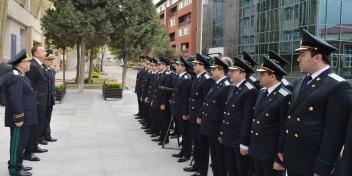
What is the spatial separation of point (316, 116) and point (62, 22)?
59.2 ft

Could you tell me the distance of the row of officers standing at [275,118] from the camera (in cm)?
337

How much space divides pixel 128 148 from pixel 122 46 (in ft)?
47.8

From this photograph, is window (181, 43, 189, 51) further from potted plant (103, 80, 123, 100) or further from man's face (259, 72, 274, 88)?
man's face (259, 72, 274, 88)

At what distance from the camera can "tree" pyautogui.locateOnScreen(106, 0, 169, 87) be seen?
2106 cm

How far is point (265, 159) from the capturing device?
14.2 ft

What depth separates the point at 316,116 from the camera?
356cm

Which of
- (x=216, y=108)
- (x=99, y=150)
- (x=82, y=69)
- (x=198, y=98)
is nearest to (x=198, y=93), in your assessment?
(x=198, y=98)

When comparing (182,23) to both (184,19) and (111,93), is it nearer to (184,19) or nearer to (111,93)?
(184,19)

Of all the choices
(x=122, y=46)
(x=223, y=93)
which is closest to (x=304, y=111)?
(x=223, y=93)

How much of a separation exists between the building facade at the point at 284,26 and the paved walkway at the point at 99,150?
18.3 metres

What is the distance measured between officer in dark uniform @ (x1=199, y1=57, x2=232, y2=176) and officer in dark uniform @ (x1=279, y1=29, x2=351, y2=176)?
6.30 feet

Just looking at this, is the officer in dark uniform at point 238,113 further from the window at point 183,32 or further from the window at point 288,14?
the window at point 183,32

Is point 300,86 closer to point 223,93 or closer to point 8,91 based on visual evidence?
point 223,93

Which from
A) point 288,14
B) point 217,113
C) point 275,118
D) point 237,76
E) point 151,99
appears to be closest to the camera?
point 275,118
